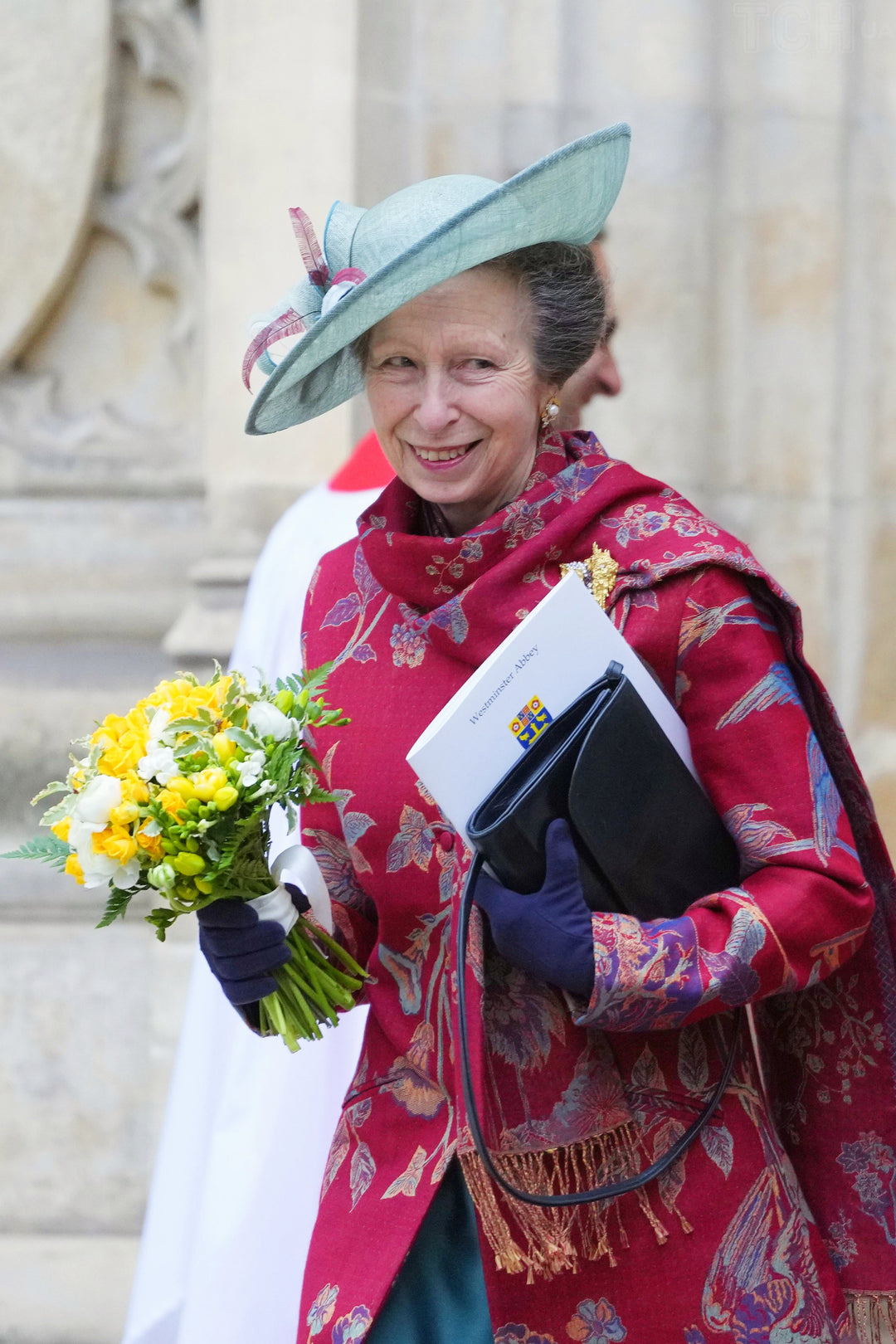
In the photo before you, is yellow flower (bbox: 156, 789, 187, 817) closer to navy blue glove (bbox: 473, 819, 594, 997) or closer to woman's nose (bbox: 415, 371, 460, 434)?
navy blue glove (bbox: 473, 819, 594, 997)

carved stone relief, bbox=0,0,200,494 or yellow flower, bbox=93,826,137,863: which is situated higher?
carved stone relief, bbox=0,0,200,494

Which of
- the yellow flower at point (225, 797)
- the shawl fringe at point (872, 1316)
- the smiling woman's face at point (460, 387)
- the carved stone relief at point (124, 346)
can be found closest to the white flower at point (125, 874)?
the yellow flower at point (225, 797)

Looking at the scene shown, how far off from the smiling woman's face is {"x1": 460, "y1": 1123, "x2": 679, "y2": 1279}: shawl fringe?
662 millimetres

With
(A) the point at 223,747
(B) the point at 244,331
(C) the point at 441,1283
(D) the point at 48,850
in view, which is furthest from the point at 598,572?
(B) the point at 244,331

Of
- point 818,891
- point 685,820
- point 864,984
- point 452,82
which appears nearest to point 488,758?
point 685,820

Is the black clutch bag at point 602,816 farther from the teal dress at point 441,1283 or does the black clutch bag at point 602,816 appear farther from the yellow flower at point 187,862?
the yellow flower at point 187,862

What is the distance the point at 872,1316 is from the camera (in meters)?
1.51

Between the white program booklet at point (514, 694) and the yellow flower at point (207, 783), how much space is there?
0.17 metres

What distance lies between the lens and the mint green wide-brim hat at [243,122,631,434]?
1.45m

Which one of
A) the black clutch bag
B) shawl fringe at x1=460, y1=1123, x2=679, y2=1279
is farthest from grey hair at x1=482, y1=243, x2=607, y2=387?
shawl fringe at x1=460, y1=1123, x2=679, y2=1279

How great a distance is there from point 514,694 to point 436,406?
0.33 meters

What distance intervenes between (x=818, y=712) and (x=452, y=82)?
2.24 m

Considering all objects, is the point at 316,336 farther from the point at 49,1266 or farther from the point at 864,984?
the point at 49,1266

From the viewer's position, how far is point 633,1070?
1489mm
